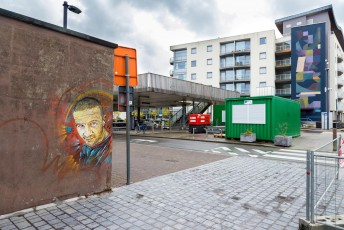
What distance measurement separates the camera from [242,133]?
1541 centimetres

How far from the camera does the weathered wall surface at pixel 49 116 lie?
3.92 meters

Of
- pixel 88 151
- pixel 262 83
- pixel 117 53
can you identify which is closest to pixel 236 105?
pixel 117 53

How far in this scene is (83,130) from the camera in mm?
4957

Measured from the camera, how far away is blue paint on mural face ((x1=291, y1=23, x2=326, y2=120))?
44156 mm

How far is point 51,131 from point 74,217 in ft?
5.01

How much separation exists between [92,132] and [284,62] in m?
51.6

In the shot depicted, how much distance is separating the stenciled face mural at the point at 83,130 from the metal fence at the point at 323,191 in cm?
379

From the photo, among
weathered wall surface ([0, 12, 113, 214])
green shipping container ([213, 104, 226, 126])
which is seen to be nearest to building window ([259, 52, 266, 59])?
green shipping container ([213, 104, 226, 126])

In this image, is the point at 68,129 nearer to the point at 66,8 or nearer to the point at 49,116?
the point at 49,116

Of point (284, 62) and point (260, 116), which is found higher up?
point (284, 62)

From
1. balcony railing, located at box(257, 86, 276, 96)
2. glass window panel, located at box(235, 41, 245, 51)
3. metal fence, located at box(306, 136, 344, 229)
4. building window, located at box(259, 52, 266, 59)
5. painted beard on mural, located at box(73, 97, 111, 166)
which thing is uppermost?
glass window panel, located at box(235, 41, 245, 51)

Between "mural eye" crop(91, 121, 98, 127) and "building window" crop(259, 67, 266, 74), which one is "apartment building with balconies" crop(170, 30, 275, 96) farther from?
"mural eye" crop(91, 121, 98, 127)

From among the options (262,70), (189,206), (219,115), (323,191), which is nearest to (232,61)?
(262,70)

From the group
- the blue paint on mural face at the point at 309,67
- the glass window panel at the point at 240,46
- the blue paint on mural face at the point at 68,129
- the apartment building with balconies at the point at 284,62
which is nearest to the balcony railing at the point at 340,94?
the apartment building with balconies at the point at 284,62
